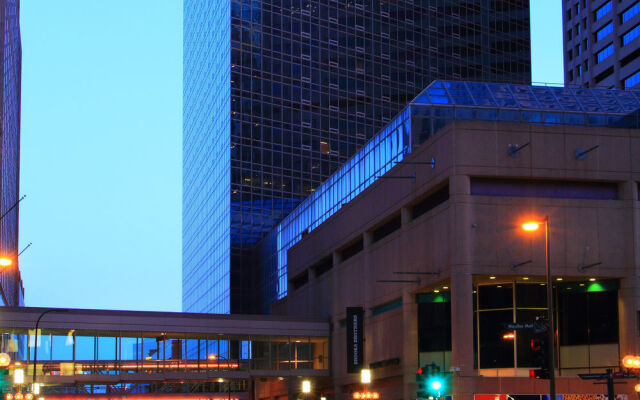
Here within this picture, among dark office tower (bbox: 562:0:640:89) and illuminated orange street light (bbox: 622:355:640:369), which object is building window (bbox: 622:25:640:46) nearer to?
dark office tower (bbox: 562:0:640:89)

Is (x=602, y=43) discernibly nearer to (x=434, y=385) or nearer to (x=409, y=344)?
(x=409, y=344)

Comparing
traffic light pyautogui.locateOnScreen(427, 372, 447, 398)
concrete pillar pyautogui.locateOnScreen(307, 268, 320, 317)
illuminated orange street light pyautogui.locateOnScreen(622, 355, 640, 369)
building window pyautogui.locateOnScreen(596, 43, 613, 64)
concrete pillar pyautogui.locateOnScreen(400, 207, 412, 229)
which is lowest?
traffic light pyautogui.locateOnScreen(427, 372, 447, 398)

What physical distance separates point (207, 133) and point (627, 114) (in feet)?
270

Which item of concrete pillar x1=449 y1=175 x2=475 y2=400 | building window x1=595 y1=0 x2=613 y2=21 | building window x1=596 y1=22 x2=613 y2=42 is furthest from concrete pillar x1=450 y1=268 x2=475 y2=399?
building window x1=595 y1=0 x2=613 y2=21

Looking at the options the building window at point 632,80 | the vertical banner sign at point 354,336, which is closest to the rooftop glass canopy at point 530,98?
the vertical banner sign at point 354,336

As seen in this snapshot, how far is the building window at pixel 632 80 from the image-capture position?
4853 inches

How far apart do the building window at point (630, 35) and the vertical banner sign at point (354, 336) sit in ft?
241

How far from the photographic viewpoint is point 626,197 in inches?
2078

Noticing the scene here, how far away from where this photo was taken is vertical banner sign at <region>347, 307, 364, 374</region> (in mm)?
65375

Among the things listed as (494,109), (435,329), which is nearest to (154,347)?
(435,329)

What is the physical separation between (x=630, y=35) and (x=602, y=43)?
23.1 feet

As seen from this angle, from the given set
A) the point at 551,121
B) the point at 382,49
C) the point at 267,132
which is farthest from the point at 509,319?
the point at 382,49

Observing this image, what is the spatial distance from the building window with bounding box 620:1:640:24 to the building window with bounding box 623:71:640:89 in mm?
7430

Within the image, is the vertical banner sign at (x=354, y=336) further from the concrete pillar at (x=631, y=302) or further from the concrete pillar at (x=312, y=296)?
the concrete pillar at (x=631, y=302)
